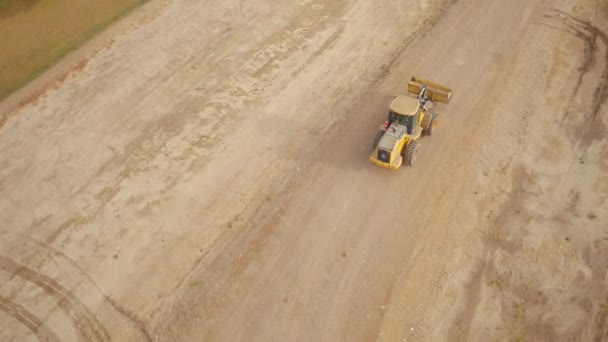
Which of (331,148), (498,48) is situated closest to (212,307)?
(331,148)

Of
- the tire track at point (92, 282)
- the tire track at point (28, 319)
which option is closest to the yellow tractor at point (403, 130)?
the tire track at point (92, 282)

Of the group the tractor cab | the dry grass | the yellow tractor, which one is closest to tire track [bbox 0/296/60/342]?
the dry grass

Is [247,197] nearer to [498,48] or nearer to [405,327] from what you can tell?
[405,327]

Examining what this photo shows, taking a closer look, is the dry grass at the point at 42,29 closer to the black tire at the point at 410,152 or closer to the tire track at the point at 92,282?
the tire track at the point at 92,282

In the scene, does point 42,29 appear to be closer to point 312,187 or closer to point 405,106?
point 312,187

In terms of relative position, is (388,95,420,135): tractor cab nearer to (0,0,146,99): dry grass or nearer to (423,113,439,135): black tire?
(423,113,439,135): black tire
